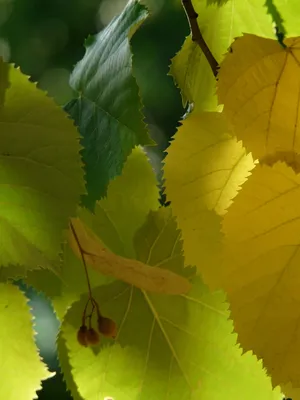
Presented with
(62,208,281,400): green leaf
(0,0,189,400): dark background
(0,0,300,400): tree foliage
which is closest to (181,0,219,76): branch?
(0,0,300,400): tree foliage

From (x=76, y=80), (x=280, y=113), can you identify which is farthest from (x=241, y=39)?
(x=76, y=80)

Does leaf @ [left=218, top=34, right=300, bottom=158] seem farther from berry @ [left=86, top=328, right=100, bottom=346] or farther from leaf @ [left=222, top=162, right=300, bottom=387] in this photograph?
berry @ [left=86, top=328, right=100, bottom=346]

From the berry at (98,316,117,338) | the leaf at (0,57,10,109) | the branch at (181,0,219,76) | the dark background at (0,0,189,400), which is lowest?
the dark background at (0,0,189,400)

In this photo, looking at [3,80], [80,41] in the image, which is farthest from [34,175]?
[80,41]

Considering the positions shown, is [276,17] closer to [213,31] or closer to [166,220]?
[213,31]

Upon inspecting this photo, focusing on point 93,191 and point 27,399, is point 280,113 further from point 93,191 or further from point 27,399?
point 27,399
